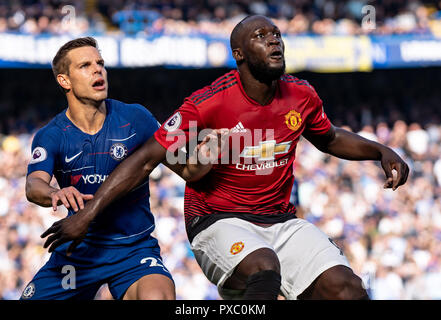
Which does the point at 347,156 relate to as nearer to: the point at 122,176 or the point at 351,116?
the point at 122,176

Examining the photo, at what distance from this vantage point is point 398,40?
16.3 metres

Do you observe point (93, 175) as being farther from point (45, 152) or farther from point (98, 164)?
point (45, 152)

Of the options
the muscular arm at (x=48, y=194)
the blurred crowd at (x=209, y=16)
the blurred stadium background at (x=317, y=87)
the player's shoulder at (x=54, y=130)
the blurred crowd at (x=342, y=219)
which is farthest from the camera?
the blurred crowd at (x=209, y=16)

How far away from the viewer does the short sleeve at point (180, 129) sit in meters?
4.38

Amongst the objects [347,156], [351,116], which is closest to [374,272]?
[351,116]

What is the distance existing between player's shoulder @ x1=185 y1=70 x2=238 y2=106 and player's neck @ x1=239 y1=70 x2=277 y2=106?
0.08 metres

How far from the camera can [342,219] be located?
1286 cm

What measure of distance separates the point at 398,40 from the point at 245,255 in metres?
13.4

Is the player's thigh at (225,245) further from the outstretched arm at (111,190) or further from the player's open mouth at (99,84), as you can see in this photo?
the player's open mouth at (99,84)

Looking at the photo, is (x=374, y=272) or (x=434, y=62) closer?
(x=374, y=272)

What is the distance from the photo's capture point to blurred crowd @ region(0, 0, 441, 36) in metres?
14.6

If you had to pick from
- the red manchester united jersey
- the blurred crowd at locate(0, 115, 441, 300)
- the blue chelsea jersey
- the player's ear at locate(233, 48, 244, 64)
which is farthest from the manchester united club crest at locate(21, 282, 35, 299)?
the blurred crowd at locate(0, 115, 441, 300)

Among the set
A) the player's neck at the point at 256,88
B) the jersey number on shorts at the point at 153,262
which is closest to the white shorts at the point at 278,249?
the jersey number on shorts at the point at 153,262

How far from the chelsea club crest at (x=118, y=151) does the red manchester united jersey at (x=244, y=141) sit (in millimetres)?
413
